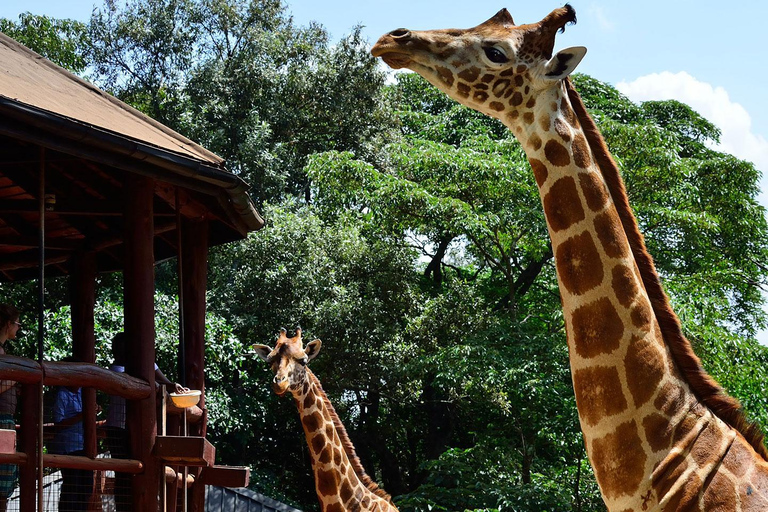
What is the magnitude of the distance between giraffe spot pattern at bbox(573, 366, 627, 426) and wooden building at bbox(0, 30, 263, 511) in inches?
116

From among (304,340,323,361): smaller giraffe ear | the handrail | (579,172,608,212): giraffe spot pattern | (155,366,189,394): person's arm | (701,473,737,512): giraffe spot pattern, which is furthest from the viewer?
(304,340,323,361): smaller giraffe ear

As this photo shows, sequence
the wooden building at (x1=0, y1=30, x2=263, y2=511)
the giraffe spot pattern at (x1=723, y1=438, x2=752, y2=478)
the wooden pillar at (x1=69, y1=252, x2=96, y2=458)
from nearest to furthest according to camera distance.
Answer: the giraffe spot pattern at (x1=723, y1=438, x2=752, y2=478) < the wooden building at (x1=0, y1=30, x2=263, y2=511) < the wooden pillar at (x1=69, y1=252, x2=96, y2=458)

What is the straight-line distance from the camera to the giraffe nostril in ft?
13.2

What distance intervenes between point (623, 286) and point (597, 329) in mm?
213

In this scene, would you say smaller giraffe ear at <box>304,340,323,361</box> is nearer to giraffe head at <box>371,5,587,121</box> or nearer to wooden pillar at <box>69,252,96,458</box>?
wooden pillar at <box>69,252,96,458</box>

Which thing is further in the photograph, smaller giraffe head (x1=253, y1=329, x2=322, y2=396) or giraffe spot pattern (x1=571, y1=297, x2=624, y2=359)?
smaller giraffe head (x1=253, y1=329, x2=322, y2=396)

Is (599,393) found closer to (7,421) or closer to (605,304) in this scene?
(605,304)

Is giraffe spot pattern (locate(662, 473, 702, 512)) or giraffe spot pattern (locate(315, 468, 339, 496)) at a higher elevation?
giraffe spot pattern (locate(662, 473, 702, 512))

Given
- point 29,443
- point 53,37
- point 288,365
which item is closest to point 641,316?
point 29,443

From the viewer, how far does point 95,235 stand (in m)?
8.66

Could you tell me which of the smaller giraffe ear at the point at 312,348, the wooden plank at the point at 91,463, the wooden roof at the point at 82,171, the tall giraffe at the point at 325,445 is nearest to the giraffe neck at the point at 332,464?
the tall giraffe at the point at 325,445

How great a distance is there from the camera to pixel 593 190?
13.5 ft

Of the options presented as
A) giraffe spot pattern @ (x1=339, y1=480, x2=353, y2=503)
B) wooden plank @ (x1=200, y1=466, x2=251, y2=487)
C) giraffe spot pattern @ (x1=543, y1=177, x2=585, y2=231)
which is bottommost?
giraffe spot pattern @ (x1=339, y1=480, x2=353, y2=503)

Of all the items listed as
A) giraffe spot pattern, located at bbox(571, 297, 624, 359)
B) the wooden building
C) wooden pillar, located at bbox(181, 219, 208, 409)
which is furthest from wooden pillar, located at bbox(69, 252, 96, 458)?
giraffe spot pattern, located at bbox(571, 297, 624, 359)
